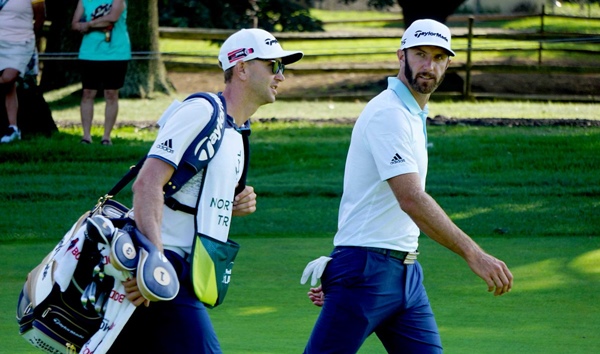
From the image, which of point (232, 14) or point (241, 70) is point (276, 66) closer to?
point (241, 70)

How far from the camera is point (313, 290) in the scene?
4816 millimetres

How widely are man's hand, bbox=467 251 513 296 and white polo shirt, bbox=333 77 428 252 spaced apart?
16.2 inches

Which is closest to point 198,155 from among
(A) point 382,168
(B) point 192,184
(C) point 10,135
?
(B) point 192,184

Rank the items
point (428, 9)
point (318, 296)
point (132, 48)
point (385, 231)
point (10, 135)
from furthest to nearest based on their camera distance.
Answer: point (428, 9) < point (132, 48) < point (10, 135) < point (318, 296) < point (385, 231)

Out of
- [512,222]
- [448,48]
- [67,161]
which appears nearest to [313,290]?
[448,48]

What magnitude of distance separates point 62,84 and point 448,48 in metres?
17.6

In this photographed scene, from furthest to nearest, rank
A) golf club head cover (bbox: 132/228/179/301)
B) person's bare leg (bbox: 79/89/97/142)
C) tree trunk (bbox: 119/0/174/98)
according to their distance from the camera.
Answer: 1. tree trunk (bbox: 119/0/174/98)
2. person's bare leg (bbox: 79/89/97/142)
3. golf club head cover (bbox: 132/228/179/301)

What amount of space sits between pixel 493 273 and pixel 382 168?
1.98ft

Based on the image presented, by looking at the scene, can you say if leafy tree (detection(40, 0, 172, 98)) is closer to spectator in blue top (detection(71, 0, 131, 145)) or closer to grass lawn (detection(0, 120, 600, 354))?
grass lawn (detection(0, 120, 600, 354))

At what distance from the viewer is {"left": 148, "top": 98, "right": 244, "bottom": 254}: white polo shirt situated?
402 centimetres

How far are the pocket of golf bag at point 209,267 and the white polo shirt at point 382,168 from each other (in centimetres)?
60

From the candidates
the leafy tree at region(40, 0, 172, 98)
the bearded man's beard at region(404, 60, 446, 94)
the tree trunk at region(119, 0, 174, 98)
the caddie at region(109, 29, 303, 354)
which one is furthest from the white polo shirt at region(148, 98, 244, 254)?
the tree trunk at region(119, 0, 174, 98)

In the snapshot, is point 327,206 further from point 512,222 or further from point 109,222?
point 109,222

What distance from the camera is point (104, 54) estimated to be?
43.1 feet
